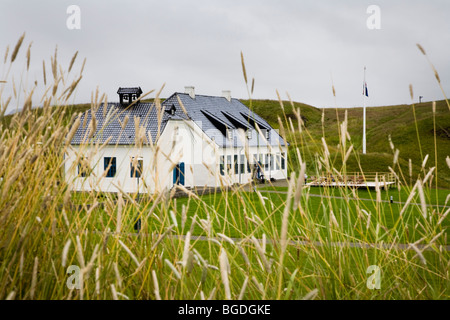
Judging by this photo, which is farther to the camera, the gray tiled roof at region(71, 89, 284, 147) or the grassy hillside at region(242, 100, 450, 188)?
the grassy hillside at region(242, 100, 450, 188)

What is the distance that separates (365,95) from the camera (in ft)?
113

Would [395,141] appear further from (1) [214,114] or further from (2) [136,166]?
(2) [136,166]

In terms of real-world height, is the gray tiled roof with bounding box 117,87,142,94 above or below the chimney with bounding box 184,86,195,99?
below

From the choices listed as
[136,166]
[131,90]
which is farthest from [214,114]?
[136,166]

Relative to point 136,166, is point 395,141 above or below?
above

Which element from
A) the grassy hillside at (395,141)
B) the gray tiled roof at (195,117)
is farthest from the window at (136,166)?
the grassy hillside at (395,141)

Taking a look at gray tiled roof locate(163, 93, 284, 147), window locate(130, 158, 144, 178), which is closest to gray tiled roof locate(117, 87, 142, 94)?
gray tiled roof locate(163, 93, 284, 147)

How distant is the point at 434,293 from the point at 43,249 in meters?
2.13

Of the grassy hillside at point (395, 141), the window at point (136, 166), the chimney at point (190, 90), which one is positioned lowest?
the window at point (136, 166)

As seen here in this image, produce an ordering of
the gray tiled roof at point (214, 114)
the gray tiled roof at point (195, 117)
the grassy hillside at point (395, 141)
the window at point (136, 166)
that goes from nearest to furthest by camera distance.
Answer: the window at point (136, 166), the gray tiled roof at point (195, 117), the gray tiled roof at point (214, 114), the grassy hillside at point (395, 141)

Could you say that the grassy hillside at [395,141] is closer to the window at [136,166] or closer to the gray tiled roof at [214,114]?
the gray tiled roof at [214,114]

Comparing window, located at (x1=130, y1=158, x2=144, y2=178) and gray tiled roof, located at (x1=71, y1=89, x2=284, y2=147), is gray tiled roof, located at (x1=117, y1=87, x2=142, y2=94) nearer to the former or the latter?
gray tiled roof, located at (x1=71, y1=89, x2=284, y2=147)
